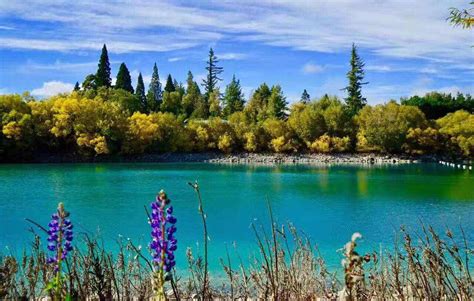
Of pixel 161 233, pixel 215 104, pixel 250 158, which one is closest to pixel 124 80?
pixel 215 104

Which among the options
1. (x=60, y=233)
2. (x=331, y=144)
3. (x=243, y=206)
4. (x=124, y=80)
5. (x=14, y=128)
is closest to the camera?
(x=60, y=233)

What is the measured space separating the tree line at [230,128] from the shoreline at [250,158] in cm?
71

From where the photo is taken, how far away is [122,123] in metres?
54.6

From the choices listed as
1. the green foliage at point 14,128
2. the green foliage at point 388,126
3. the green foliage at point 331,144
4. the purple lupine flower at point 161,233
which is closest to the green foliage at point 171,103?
the green foliage at point 14,128

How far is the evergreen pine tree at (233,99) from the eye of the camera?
2763 inches

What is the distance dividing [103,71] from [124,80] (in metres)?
4.01

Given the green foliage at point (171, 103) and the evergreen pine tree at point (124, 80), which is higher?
the evergreen pine tree at point (124, 80)

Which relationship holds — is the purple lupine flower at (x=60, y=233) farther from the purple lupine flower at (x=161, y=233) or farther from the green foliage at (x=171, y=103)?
the green foliage at (x=171, y=103)

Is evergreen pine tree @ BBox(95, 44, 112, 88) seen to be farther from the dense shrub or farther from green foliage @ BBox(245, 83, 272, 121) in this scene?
green foliage @ BBox(245, 83, 272, 121)

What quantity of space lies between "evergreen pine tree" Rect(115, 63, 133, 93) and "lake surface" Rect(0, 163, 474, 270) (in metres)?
37.9

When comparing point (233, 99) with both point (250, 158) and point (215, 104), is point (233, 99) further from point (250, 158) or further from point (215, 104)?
point (250, 158)

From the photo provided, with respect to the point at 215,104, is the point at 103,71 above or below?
above

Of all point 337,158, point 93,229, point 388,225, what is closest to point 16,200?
point 93,229

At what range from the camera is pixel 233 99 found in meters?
71.0
